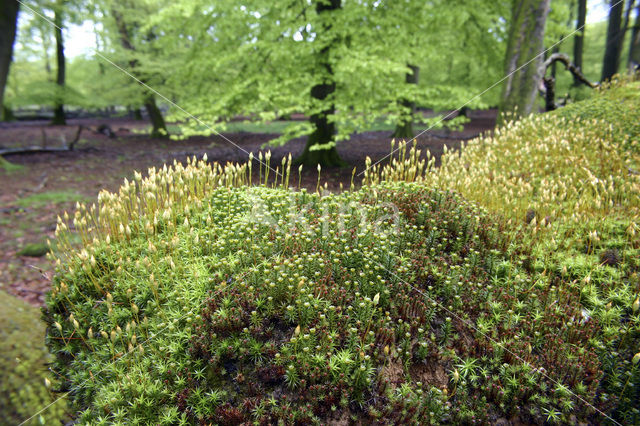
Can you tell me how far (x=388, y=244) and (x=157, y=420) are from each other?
2.72 metres

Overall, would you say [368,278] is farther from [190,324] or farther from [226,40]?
[226,40]

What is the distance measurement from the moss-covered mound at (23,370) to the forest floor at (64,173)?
577 millimetres

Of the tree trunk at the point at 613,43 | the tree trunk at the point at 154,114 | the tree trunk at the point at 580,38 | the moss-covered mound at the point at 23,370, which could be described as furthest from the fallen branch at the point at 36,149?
the tree trunk at the point at 580,38

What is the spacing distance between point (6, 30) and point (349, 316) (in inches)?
381

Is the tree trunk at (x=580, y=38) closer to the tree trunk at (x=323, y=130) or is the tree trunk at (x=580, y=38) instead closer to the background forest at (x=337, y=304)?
the tree trunk at (x=323, y=130)

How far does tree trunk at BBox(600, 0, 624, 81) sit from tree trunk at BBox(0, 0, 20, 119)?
2019cm

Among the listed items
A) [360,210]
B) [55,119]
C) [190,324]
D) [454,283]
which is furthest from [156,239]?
[55,119]

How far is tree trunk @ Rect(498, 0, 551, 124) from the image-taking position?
9.87 meters

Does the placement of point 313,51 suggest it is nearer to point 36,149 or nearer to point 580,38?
point 36,149

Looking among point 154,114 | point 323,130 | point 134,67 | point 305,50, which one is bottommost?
point 323,130

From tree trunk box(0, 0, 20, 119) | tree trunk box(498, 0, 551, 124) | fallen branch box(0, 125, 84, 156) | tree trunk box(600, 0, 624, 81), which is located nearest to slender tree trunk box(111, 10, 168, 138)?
fallen branch box(0, 125, 84, 156)

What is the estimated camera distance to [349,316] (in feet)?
10.8

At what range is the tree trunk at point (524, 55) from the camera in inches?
388

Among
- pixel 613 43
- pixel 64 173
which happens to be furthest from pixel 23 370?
pixel 613 43
